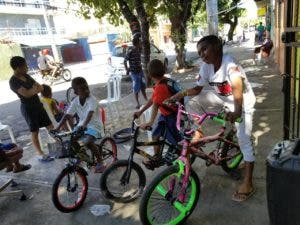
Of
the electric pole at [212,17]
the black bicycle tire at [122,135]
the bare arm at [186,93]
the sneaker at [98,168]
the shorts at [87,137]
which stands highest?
the electric pole at [212,17]

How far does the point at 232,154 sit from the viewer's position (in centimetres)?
381

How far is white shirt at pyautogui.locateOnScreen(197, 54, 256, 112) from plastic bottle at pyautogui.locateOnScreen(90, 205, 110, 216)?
5.71ft

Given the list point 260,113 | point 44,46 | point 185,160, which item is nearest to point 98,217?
point 185,160

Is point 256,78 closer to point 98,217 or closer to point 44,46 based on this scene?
point 98,217

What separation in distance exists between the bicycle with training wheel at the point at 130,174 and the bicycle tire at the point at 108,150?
3.01ft

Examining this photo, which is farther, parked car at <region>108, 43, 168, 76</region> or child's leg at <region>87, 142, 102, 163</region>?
parked car at <region>108, 43, 168, 76</region>

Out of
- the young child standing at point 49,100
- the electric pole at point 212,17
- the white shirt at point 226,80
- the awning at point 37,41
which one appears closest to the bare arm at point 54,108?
the young child standing at point 49,100

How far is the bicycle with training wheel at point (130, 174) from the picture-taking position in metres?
3.45

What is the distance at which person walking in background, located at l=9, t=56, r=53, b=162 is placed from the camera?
A: 4918 millimetres

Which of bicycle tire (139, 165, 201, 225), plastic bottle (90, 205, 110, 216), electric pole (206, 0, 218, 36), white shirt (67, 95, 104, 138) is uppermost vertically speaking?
electric pole (206, 0, 218, 36)

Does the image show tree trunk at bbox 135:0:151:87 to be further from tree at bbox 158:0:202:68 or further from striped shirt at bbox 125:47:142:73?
tree at bbox 158:0:202:68

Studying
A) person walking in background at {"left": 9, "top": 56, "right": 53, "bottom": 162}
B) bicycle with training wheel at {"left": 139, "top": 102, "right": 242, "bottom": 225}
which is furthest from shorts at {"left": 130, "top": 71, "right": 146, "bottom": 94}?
bicycle with training wheel at {"left": 139, "top": 102, "right": 242, "bottom": 225}

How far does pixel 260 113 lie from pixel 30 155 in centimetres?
436

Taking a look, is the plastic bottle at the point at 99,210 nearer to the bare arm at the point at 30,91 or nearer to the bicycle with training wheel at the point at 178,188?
the bicycle with training wheel at the point at 178,188
